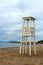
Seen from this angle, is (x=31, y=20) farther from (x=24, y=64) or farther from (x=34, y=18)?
(x=24, y=64)

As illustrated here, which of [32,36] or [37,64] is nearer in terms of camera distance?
[37,64]

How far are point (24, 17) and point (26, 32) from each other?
1.48 meters

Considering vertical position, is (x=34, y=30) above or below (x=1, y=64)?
above

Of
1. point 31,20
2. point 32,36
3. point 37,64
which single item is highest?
point 31,20

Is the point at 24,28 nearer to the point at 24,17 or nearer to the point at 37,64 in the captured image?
the point at 24,17

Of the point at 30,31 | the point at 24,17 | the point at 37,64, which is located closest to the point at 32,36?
the point at 30,31

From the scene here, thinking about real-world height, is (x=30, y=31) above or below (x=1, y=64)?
above

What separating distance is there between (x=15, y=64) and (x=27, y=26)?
778 cm

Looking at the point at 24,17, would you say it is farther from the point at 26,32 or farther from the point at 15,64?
the point at 15,64

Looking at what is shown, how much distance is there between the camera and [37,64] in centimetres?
1479

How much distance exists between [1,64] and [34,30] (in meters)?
7.79

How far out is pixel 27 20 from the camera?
2202cm

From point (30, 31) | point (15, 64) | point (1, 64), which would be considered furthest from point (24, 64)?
point (30, 31)

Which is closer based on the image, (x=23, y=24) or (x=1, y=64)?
(x=1, y=64)
